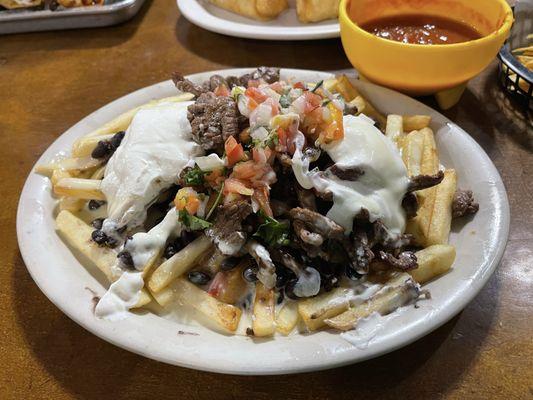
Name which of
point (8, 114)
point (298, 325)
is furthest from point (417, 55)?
point (8, 114)

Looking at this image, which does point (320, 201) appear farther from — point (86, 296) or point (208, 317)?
point (86, 296)

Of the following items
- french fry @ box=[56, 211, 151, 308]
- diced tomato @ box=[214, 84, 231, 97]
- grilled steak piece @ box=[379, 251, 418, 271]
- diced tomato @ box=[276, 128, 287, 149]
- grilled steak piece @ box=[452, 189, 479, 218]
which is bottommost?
french fry @ box=[56, 211, 151, 308]

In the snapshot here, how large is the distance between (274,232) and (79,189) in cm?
90

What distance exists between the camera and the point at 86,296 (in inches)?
74.1

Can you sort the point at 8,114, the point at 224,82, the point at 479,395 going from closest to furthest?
1. the point at 479,395
2. the point at 224,82
3. the point at 8,114

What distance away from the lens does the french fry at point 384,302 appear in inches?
67.3

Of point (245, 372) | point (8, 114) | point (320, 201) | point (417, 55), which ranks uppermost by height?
point (417, 55)

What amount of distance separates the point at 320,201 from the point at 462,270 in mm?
565

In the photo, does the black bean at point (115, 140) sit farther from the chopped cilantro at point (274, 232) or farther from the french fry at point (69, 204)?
the chopped cilantro at point (274, 232)

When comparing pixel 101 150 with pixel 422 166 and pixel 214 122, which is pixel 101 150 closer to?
pixel 214 122

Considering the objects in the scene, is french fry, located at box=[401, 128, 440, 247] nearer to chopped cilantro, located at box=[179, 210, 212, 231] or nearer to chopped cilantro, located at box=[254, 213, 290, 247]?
chopped cilantro, located at box=[254, 213, 290, 247]

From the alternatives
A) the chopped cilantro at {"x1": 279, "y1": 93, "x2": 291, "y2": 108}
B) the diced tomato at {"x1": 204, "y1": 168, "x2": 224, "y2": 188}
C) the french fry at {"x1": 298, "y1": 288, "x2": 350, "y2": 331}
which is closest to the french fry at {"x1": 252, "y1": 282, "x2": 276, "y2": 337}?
the french fry at {"x1": 298, "y1": 288, "x2": 350, "y2": 331}

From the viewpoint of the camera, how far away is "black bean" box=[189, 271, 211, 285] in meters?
1.95

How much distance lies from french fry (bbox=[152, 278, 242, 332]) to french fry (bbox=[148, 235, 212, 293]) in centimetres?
3
